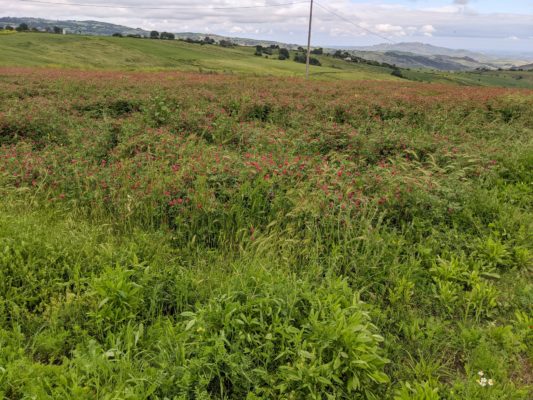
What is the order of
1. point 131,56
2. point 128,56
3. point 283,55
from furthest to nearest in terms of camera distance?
point 283,55 → point 131,56 → point 128,56

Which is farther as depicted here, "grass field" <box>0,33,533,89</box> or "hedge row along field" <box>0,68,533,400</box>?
"grass field" <box>0,33,533,89</box>

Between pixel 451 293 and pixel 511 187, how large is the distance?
3.68 m

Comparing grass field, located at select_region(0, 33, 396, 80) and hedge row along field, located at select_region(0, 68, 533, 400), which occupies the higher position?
grass field, located at select_region(0, 33, 396, 80)

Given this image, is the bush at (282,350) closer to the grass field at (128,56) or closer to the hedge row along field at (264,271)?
the hedge row along field at (264,271)

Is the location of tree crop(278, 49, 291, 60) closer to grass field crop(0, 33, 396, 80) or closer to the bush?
grass field crop(0, 33, 396, 80)

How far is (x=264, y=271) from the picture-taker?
3701 millimetres

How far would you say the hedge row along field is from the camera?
274 centimetres

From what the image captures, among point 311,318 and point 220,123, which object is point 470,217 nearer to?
point 311,318

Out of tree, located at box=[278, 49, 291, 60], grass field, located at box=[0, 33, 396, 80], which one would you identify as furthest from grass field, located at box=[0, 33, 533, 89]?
tree, located at box=[278, 49, 291, 60]

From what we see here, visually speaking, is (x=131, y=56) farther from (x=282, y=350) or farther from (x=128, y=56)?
(x=282, y=350)

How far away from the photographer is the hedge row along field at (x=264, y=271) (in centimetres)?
274

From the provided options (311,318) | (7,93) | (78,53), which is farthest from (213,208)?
(78,53)

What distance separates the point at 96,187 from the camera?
18.8 feet

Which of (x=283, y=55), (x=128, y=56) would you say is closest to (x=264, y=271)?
(x=128, y=56)
